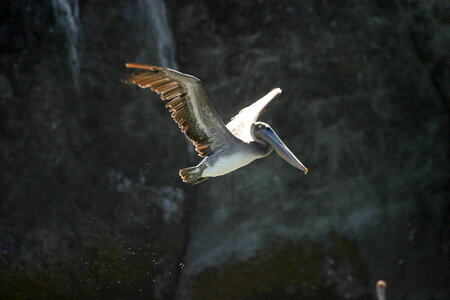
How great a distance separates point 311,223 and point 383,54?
7.23 feet

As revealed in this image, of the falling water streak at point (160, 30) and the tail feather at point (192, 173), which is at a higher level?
the falling water streak at point (160, 30)

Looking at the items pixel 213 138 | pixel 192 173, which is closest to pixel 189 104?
pixel 213 138

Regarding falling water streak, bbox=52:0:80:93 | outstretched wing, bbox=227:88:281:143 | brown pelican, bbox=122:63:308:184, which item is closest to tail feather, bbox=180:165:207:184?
brown pelican, bbox=122:63:308:184

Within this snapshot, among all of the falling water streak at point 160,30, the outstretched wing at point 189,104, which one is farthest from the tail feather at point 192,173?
the falling water streak at point 160,30

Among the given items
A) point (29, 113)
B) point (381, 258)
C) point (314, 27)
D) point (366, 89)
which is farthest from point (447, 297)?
point (29, 113)

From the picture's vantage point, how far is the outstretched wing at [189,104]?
15.1 ft

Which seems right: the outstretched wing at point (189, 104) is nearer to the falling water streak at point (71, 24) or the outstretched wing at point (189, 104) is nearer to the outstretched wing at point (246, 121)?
the outstretched wing at point (246, 121)

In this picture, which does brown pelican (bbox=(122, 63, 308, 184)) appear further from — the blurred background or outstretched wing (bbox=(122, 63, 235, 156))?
the blurred background

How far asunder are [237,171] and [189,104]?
2519mm

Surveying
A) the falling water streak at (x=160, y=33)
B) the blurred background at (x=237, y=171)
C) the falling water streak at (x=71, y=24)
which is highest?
the falling water streak at (x=71, y=24)

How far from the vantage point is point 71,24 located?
7.54 metres

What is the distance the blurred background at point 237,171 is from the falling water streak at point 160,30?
0.02 meters

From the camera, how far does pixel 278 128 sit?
7.42 metres

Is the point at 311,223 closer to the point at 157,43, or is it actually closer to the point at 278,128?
the point at 278,128
